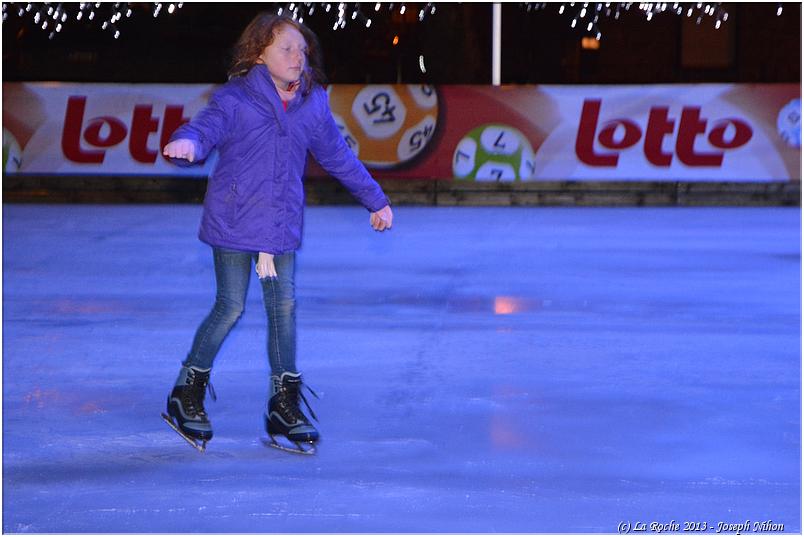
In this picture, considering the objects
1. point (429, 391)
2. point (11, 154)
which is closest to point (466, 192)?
point (11, 154)

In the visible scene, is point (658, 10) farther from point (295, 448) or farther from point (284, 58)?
point (295, 448)

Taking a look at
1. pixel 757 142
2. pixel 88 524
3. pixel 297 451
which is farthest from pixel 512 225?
pixel 88 524

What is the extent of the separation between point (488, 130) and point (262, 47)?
438 inches

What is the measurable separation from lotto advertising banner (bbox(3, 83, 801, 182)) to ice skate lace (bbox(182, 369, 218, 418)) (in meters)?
10.6

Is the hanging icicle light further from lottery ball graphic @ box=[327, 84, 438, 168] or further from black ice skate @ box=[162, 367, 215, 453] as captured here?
black ice skate @ box=[162, 367, 215, 453]

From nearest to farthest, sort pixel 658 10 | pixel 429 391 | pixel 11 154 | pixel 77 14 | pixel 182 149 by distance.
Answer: pixel 182 149
pixel 429 391
pixel 11 154
pixel 658 10
pixel 77 14

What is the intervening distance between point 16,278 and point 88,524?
5714mm

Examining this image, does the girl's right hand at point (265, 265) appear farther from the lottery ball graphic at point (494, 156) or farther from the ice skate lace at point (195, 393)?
the lottery ball graphic at point (494, 156)

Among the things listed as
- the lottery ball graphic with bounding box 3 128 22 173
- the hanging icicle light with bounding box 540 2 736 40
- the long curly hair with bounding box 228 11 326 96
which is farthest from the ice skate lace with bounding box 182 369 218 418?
the hanging icicle light with bounding box 540 2 736 40

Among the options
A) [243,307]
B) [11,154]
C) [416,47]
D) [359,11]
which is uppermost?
[243,307]

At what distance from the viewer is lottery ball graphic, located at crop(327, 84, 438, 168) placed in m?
15.5

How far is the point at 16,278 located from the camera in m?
9.19

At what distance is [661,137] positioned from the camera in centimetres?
1536

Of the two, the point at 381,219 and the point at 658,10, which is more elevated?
the point at 381,219
